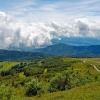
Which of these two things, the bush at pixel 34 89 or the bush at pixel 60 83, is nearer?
the bush at pixel 34 89

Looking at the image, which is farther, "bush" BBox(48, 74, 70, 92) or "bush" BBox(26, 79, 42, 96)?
"bush" BBox(48, 74, 70, 92)

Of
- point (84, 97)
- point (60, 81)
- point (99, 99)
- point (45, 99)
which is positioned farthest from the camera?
point (60, 81)

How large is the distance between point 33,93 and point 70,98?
39.2m

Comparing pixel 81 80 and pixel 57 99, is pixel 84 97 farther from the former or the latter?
pixel 81 80

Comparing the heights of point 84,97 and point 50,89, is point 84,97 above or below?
above

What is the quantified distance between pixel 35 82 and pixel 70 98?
42890 mm

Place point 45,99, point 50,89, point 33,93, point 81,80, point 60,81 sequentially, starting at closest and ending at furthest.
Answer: point 45,99
point 33,93
point 50,89
point 60,81
point 81,80

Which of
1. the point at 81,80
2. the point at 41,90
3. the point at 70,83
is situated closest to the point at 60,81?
the point at 70,83

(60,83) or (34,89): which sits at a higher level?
(34,89)

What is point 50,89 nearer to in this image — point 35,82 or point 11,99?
point 35,82

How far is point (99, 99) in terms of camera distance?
198ft

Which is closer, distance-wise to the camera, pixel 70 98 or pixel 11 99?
pixel 70 98

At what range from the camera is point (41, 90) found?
356ft

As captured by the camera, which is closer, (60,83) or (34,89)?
(34,89)
